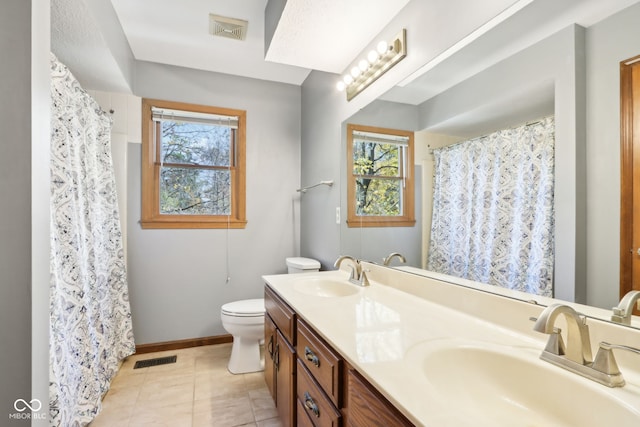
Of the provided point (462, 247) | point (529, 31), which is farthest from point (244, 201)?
point (529, 31)

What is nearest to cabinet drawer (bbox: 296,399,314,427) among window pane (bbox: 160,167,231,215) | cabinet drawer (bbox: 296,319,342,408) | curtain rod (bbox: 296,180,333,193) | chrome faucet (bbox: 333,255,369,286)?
cabinet drawer (bbox: 296,319,342,408)

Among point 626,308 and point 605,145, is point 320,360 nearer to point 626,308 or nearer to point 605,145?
point 626,308

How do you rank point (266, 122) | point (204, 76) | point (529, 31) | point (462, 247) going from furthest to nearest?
point (266, 122), point (204, 76), point (462, 247), point (529, 31)

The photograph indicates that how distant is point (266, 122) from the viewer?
9.70 feet

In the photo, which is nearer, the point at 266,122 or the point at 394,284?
the point at 394,284

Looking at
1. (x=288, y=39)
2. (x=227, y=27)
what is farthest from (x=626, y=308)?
(x=227, y=27)

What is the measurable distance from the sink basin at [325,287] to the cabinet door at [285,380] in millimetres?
294

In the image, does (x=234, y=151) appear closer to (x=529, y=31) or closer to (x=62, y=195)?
(x=62, y=195)

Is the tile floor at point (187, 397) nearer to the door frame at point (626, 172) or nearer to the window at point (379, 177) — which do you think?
the window at point (379, 177)

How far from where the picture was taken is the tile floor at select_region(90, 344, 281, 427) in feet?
5.68

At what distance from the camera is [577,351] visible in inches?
27.8

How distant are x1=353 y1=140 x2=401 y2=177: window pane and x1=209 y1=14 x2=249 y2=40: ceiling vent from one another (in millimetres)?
1197

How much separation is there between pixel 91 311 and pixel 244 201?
143 cm

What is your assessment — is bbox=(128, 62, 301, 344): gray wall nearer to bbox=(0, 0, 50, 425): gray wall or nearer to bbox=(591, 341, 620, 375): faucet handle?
bbox=(0, 0, 50, 425): gray wall
